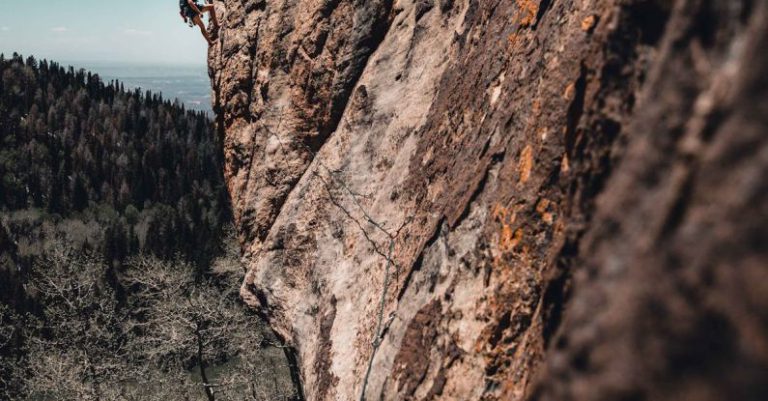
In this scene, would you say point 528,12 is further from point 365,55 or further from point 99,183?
point 99,183

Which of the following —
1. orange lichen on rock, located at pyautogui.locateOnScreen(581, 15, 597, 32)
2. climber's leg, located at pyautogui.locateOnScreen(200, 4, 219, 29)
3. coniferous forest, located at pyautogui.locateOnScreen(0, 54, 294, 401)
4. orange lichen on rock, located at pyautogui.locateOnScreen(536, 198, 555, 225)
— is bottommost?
coniferous forest, located at pyautogui.locateOnScreen(0, 54, 294, 401)

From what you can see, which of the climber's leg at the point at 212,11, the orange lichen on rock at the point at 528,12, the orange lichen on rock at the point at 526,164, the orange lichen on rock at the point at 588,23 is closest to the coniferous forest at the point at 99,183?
the climber's leg at the point at 212,11

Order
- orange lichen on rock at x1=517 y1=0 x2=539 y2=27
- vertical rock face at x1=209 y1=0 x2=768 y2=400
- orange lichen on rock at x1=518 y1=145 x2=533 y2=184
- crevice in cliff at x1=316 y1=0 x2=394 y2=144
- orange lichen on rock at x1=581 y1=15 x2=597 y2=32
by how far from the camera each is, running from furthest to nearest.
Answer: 1. crevice in cliff at x1=316 y1=0 x2=394 y2=144
2. orange lichen on rock at x1=517 y1=0 x2=539 y2=27
3. orange lichen on rock at x1=518 y1=145 x2=533 y2=184
4. orange lichen on rock at x1=581 y1=15 x2=597 y2=32
5. vertical rock face at x1=209 y1=0 x2=768 y2=400

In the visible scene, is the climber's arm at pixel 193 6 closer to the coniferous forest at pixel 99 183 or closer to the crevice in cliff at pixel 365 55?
the crevice in cliff at pixel 365 55

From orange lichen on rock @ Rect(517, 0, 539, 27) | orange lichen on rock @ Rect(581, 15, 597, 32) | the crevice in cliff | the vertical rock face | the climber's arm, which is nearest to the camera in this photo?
the vertical rock face

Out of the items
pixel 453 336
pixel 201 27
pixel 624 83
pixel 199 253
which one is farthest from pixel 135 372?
pixel 199 253

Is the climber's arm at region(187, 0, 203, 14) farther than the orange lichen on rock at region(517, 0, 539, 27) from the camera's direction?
Yes

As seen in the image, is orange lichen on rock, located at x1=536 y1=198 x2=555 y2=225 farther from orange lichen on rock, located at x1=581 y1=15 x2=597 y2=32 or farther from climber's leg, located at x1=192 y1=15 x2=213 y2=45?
climber's leg, located at x1=192 y1=15 x2=213 y2=45

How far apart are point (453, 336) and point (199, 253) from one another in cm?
7673

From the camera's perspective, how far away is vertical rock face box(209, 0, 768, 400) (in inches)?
48.0

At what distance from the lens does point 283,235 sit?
9.71 m

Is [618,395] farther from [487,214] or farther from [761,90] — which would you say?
[487,214]

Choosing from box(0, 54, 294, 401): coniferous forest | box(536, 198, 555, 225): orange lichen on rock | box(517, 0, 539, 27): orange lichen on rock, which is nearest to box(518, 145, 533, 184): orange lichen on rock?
box(536, 198, 555, 225): orange lichen on rock

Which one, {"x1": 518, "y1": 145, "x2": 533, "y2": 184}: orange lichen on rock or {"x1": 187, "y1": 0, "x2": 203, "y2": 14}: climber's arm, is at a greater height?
{"x1": 187, "y1": 0, "x2": 203, "y2": 14}: climber's arm
